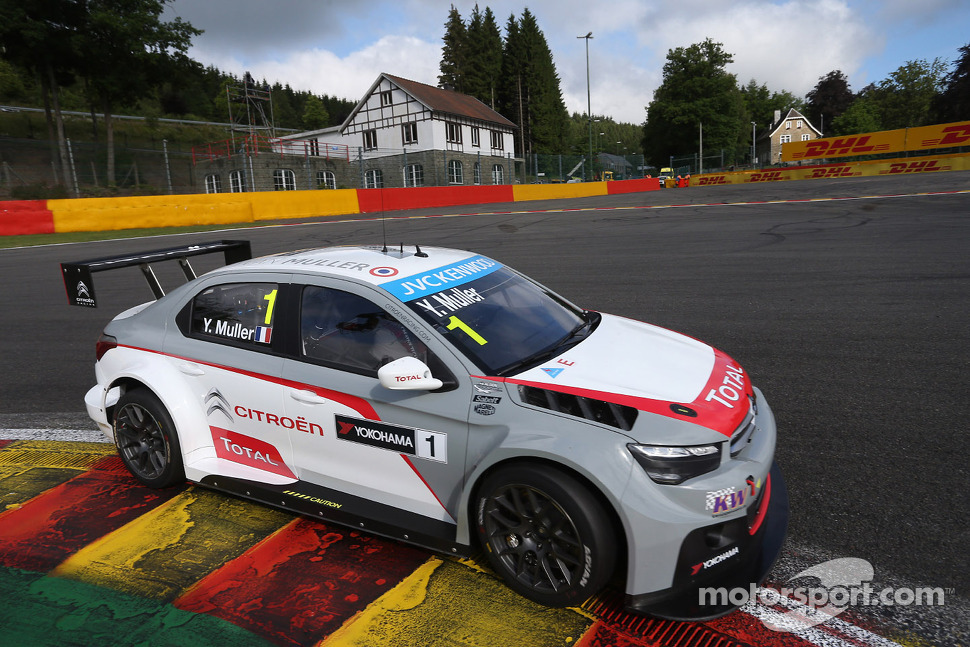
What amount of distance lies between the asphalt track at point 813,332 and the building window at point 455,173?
31.0 metres

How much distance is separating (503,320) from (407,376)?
2.63 ft

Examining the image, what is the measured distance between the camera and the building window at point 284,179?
36938 mm

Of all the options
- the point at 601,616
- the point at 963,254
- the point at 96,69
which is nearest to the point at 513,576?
the point at 601,616

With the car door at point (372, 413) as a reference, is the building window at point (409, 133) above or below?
above

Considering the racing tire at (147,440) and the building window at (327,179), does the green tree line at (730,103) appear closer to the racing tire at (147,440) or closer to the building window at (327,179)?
the building window at (327,179)

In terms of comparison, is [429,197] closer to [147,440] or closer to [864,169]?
[864,169]

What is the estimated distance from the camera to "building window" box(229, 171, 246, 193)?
3875 centimetres

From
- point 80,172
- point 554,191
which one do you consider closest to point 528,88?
point 554,191

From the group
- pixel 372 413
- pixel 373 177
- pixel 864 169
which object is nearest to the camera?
pixel 372 413

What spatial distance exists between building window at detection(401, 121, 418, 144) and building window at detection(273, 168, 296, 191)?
14.1 meters

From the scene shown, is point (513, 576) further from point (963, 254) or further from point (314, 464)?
point (963, 254)

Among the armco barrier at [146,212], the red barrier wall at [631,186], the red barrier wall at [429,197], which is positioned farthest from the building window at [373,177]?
the armco barrier at [146,212]

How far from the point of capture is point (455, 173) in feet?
154

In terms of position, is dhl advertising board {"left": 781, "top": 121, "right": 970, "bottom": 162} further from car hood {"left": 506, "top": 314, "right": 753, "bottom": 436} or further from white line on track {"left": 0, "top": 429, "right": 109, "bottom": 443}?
white line on track {"left": 0, "top": 429, "right": 109, "bottom": 443}
